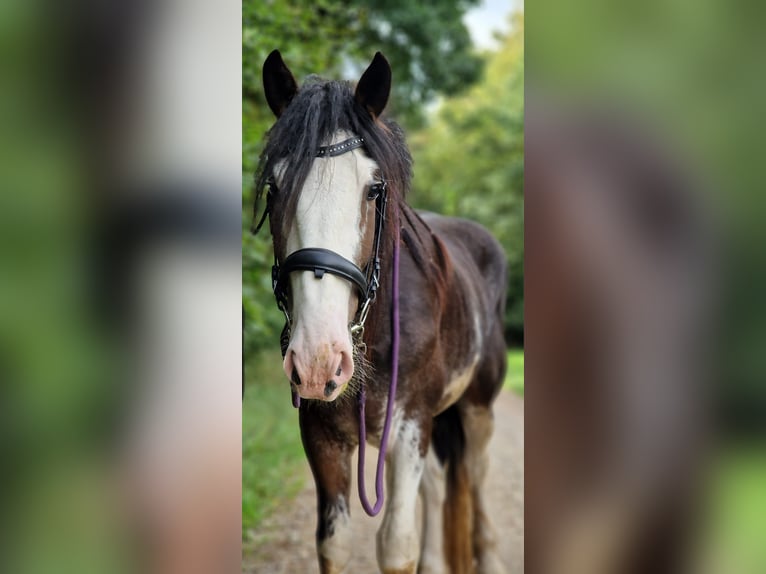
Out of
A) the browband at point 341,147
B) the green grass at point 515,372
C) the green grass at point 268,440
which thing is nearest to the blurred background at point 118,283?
the browband at point 341,147

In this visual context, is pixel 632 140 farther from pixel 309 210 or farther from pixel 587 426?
pixel 309 210

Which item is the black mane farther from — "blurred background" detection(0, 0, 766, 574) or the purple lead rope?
"blurred background" detection(0, 0, 766, 574)

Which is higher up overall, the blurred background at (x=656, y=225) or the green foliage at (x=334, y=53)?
the green foliage at (x=334, y=53)

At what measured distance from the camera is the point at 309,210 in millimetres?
1673

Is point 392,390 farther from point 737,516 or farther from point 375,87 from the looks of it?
point 737,516

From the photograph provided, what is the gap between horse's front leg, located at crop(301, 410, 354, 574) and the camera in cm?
211

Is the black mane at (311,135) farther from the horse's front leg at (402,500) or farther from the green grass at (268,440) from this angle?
the green grass at (268,440)

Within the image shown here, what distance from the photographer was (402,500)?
211cm

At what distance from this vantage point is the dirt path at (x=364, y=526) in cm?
302

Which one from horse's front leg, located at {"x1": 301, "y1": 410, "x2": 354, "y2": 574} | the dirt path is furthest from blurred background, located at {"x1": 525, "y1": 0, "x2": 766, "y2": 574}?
the dirt path

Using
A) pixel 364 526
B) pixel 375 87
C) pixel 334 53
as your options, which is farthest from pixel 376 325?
pixel 334 53

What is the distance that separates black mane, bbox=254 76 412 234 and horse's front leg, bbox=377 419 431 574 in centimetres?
77

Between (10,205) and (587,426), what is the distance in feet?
3.65

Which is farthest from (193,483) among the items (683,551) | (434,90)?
(434,90)
